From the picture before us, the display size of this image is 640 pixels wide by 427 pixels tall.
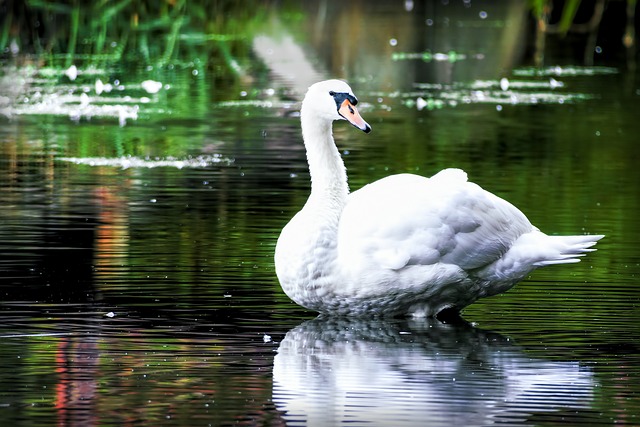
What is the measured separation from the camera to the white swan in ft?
27.9

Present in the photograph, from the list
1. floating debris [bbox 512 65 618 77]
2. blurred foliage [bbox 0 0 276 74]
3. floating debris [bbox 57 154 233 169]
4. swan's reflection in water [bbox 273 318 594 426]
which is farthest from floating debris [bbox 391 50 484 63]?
swan's reflection in water [bbox 273 318 594 426]

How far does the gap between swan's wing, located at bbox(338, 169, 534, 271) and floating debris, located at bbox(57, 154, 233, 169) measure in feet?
18.5

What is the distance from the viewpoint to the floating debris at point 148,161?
14448 mm

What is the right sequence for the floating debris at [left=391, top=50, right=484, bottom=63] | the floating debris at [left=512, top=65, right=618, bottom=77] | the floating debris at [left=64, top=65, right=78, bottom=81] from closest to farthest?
the floating debris at [left=64, top=65, right=78, bottom=81], the floating debris at [left=512, top=65, right=618, bottom=77], the floating debris at [left=391, top=50, right=484, bottom=63]

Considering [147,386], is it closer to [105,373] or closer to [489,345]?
[105,373]

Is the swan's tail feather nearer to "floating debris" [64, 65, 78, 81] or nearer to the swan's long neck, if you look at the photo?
the swan's long neck

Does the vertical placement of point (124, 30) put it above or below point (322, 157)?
above

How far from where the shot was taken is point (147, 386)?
23.2 feet

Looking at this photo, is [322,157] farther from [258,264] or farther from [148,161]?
[148,161]

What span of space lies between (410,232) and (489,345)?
857mm

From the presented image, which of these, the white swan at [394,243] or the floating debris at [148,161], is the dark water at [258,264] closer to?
the floating debris at [148,161]

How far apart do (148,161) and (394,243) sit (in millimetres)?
6484

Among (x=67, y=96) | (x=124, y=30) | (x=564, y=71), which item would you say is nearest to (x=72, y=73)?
(x=67, y=96)

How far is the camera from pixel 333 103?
29.7 ft
